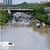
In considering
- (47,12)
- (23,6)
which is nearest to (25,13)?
(23,6)

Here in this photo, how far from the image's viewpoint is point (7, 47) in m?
6.50

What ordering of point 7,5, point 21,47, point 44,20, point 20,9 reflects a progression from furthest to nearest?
point 7,5 < point 20,9 < point 44,20 < point 21,47

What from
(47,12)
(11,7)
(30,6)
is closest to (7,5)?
(11,7)

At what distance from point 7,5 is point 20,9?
1758 mm

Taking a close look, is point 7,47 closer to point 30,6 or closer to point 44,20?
point 44,20

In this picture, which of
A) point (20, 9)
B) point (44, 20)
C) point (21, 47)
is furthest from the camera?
point (20, 9)

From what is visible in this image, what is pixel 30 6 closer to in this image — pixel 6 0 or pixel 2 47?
pixel 6 0

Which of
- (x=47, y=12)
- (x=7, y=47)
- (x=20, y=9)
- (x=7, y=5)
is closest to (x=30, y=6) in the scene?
(x=20, y=9)

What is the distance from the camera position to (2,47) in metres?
6.50

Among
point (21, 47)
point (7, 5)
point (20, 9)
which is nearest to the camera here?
point (21, 47)

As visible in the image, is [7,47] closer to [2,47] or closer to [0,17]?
[2,47]

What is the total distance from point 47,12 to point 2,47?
7.65 m

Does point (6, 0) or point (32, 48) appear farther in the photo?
point (6, 0)

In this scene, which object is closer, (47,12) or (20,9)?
(47,12)
